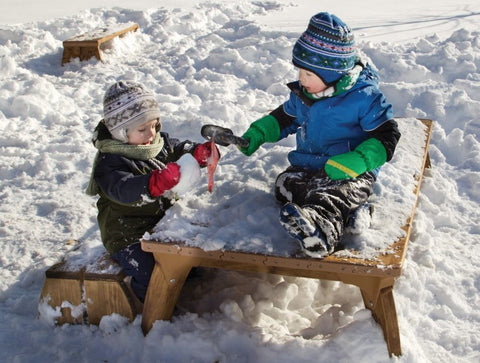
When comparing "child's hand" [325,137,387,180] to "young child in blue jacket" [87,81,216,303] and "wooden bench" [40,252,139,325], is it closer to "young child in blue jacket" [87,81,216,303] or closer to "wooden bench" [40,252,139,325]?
"young child in blue jacket" [87,81,216,303]

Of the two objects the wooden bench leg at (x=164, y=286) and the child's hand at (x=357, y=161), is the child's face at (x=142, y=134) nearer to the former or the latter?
the wooden bench leg at (x=164, y=286)

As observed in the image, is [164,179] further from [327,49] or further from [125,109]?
[327,49]

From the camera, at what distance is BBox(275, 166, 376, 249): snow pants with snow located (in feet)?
7.53

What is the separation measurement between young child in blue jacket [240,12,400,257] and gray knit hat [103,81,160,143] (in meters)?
0.64

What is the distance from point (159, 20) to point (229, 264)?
22.2ft

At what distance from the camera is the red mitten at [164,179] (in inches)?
92.0

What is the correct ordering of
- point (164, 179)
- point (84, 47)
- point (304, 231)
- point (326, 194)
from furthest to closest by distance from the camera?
point (84, 47)
point (326, 194)
point (164, 179)
point (304, 231)

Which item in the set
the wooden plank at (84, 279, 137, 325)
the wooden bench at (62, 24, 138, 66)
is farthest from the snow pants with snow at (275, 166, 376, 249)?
the wooden bench at (62, 24, 138, 66)

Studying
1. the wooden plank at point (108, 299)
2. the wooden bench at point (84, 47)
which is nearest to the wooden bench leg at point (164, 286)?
the wooden plank at point (108, 299)

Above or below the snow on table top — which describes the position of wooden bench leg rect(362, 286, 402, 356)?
below

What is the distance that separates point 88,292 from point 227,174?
100 centimetres

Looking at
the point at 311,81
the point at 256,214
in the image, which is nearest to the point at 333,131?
the point at 311,81

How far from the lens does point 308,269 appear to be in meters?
2.17

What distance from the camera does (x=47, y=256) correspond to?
10.7 ft
